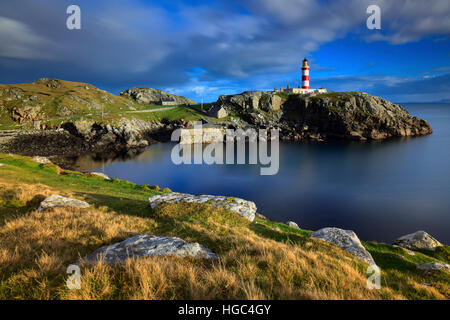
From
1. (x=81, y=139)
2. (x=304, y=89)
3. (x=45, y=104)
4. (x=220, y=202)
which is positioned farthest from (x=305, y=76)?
(x=220, y=202)

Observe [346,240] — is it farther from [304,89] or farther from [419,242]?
[304,89]

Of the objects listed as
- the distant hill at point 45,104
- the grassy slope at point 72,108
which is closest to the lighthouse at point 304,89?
the grassy slope at point 72,108

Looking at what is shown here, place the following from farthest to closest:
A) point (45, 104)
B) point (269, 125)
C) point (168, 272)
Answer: point (269, 125)
point (45, 104)
point (168, 272)

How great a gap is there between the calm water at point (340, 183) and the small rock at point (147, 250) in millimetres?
27497

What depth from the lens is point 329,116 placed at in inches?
4528

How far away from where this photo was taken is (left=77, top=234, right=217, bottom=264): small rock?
Result: 6570 mm

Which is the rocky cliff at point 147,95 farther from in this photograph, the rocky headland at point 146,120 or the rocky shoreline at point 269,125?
the rocky shoreline at point 269,125

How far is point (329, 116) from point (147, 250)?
12577 cm

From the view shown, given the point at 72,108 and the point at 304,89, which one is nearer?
the point at 72,108

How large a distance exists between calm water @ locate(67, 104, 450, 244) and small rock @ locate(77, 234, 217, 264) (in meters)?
27.5
